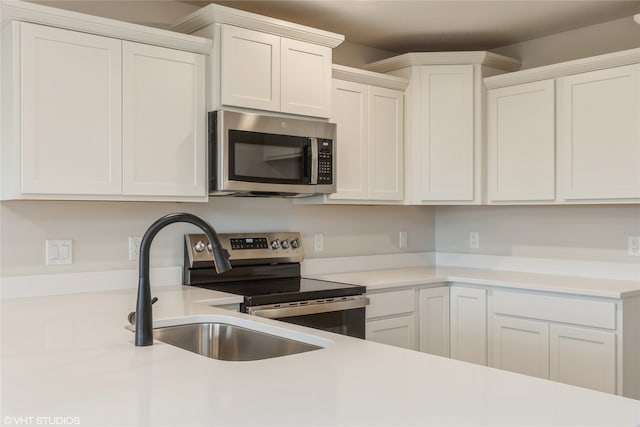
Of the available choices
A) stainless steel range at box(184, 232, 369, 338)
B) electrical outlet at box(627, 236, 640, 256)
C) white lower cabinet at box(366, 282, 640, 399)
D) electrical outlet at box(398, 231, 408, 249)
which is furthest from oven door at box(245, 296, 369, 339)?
electrical outlet at box(627, 236, 640, 256)

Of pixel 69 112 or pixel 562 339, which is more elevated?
pixel 69 112

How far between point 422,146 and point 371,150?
0.36 m

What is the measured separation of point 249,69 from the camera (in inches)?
119

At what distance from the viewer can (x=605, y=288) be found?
3.01 meters

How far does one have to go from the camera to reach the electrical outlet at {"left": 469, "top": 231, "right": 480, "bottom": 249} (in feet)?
13.9

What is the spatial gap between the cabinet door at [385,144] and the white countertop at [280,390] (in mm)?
2104

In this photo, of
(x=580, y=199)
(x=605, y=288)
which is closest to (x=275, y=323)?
(x=605, y=288)

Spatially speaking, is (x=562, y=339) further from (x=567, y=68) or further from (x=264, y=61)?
(x=264, y=61)

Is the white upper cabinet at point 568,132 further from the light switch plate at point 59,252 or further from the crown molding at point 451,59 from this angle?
the light switch plate at point 59,252

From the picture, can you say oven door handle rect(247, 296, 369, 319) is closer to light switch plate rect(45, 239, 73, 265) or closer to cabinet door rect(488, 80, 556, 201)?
light switch plate rect(45, 239, 73, 265)

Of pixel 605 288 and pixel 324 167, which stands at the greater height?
pixel 324 167

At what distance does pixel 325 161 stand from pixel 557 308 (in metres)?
1.41

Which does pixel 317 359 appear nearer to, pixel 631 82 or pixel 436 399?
pixel 436 399

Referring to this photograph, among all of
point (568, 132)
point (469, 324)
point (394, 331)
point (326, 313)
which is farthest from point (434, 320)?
point (568, 132)
